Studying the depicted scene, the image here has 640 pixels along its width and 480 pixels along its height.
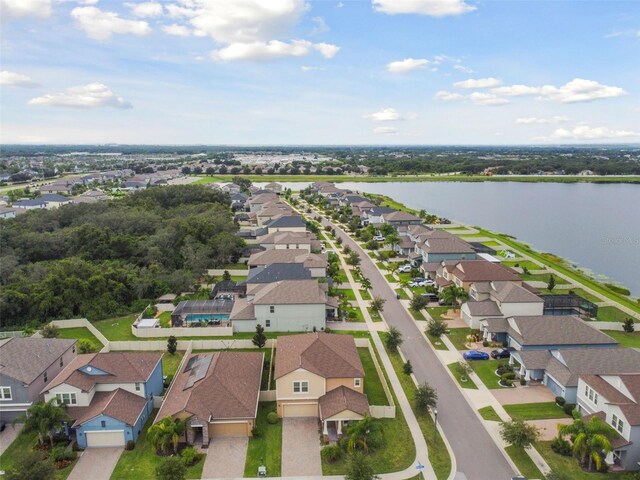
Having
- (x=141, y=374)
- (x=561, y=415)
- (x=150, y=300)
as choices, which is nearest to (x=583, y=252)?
(x=561, y=415)

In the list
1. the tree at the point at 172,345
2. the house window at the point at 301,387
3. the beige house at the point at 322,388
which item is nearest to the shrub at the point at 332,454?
the beige house at the point at 322,388

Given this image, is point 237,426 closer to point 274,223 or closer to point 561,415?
point 561,415

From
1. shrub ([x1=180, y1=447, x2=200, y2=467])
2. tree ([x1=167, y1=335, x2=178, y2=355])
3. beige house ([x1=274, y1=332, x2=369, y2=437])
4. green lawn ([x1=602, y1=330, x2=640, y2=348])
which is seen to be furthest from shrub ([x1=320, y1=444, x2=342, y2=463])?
green lawn ([x1=602, y1=330, x2=640, y2=348])

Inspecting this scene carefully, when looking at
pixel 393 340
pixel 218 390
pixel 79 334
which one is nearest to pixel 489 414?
pixel 393 340

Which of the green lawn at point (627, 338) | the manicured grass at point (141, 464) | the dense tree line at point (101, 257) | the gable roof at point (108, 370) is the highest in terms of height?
the dense tree line at point (101, 257)

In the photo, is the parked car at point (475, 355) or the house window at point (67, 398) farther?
the parked car at point (475, 355)

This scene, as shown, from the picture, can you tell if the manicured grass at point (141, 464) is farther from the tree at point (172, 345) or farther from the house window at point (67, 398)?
the tree at point (172, 345)
